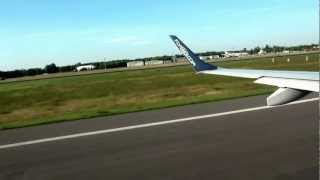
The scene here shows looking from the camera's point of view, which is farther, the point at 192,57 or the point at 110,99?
the point at 110,99

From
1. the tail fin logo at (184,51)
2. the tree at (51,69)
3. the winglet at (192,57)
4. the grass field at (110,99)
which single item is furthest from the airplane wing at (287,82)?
the tree at (51,69)

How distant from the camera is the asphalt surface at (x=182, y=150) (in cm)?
820

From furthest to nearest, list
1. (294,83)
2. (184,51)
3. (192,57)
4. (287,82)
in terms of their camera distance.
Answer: (192,57) → (184,51) → (287,82) → (294,83)

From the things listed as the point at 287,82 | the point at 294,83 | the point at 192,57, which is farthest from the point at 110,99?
the point at 294,83

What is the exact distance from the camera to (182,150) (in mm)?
9789

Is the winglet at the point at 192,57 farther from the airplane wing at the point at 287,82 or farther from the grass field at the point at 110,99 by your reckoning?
the grass field at the point at 110,99

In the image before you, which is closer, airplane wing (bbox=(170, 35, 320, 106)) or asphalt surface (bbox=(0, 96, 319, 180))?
airplane wing (bbox=(170, 35, 320, 106))

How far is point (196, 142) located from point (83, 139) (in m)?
3.10

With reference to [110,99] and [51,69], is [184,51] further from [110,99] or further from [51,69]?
[51,69]

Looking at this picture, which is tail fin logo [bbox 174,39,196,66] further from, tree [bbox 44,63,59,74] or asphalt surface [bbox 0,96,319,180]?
tree [bbox 44,63,59,74]

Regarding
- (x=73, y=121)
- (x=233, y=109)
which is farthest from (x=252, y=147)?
(x=73, y=121)

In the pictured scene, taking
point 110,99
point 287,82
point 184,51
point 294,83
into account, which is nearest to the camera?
point 294,83

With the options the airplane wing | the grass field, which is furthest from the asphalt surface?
the grass field

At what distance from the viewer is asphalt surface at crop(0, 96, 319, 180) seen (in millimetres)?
8203
